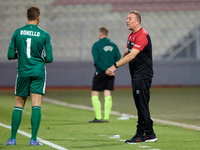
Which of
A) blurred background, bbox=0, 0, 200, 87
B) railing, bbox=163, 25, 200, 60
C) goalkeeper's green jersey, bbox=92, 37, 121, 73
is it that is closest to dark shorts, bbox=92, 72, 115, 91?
goalkeeper's green jersey, bbox=92, 37, 121, 73

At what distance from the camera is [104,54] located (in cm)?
1002

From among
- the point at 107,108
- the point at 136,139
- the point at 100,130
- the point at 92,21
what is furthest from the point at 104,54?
the point at 92,21

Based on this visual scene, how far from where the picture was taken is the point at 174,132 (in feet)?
26.0

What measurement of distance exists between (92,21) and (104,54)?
16.5 metres

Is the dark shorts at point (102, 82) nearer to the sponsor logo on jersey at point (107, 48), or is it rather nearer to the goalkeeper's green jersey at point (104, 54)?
the goalkeeper's green jersey at point (104, 54)

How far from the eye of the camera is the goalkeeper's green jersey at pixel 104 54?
32.7ft

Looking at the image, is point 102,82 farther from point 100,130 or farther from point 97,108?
point 100,130

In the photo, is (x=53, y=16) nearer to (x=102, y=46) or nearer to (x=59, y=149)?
(x=102, y=46)

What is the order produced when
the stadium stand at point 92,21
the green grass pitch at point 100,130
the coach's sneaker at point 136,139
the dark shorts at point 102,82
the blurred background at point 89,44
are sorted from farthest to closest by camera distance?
the stadium stand at point 92,21 < the blurred background at point 89,44 < the dark shorts at point 102,82 < the coach's sneaker at point 136,139 < the green grass pitch at point 100,130

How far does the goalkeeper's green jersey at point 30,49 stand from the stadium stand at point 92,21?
16576mm

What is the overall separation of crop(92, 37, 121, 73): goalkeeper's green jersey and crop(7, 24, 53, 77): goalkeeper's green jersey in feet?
12.4

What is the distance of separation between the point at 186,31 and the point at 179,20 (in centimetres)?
123

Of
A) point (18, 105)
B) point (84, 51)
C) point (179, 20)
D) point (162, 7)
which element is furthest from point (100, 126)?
point (162, 7)

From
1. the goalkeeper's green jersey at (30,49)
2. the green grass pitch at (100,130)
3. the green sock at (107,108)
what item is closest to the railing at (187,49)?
the green grass pitch at (100,130)
